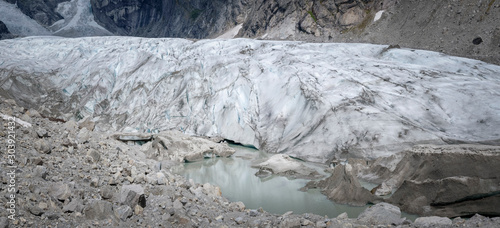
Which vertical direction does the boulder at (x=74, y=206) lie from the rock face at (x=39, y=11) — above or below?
above

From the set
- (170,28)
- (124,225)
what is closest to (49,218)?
(124,225)

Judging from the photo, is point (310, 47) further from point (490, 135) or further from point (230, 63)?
point (490, 135)

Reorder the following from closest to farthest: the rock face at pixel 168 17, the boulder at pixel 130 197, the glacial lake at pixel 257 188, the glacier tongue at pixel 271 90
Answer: the boulder at pixel 130 197 → the glacial lake at pixel 257 188 → the glacier tongue at pixel 271 90 → the rock face at pixel 168 17

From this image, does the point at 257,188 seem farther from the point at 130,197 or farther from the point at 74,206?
the point at 74,206

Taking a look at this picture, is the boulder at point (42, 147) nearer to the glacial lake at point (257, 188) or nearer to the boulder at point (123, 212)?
the boulder at point (123, 212)

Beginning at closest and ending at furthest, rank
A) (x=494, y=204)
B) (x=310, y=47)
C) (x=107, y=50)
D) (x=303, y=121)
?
1. (x=494, y=204)
2. (x=303, y=121)
3. (x=310, y=47)
4. (x=107, y=50)

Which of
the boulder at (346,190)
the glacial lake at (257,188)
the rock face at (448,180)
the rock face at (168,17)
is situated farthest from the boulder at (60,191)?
the rock face at (168,17)

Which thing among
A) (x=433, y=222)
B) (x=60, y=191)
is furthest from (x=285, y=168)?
(x=60, y=191)
